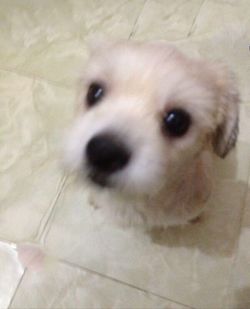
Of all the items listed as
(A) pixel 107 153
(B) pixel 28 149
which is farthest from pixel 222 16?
(A) pixel 107 153

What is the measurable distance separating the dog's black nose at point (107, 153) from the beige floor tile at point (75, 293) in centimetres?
61

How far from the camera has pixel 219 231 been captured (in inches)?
55.7

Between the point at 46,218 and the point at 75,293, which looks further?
the point at 46,218

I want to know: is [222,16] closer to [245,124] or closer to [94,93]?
[245,124]

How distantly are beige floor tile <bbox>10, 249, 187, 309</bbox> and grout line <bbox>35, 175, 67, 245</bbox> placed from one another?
106 millimetres

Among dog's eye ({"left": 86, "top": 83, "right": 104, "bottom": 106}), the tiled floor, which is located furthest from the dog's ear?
the tiled floor

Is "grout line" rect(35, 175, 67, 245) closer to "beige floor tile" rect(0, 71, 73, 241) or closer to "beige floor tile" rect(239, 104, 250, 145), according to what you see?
"beige floor tile" rect(0, 71, 73, 241)

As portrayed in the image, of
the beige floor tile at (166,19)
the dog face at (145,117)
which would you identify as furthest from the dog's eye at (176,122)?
the beige floor tile at (166,19)

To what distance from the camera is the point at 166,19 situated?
5.83 ft

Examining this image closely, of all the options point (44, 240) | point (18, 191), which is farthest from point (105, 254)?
point (18, 191)

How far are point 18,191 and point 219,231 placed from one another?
0.68 metres

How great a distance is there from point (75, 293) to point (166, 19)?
111cm

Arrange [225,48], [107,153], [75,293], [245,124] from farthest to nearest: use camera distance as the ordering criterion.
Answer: [225,48]
[245,124]
[75,293]
[107,153]

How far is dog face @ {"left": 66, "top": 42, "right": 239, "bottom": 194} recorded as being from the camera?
0.84 meters
